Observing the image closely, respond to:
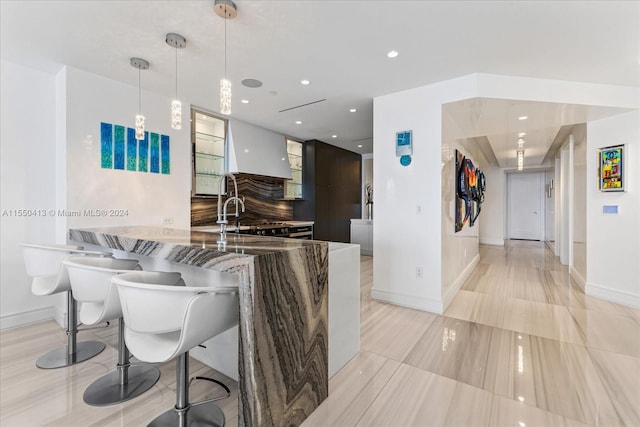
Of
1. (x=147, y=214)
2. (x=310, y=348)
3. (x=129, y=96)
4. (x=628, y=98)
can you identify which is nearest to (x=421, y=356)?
(x=310, y=348)

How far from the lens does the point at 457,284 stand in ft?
13.0

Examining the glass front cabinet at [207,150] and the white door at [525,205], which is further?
the white door at [525,205]

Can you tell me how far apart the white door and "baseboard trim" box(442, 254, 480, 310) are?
5171 millimetres

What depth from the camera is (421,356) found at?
7.34 feet

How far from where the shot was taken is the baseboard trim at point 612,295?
10.9ft

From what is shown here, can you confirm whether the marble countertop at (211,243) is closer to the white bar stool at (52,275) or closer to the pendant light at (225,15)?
the white bar stool at (52,275)

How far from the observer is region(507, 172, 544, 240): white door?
8.98 metres

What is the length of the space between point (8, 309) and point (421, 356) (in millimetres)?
3897

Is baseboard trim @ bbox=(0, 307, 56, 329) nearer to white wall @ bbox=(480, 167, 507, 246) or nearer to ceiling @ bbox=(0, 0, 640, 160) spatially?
ceiling @ bbox=(0, 0, 640, 160)

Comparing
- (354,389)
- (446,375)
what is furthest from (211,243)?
(446,375)

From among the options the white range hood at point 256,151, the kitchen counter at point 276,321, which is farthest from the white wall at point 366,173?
the kitchen counter at point 276,321

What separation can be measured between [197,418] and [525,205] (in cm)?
1074

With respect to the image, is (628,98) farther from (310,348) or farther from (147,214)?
(147,214)

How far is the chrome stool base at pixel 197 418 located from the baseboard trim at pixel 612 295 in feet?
15.1
